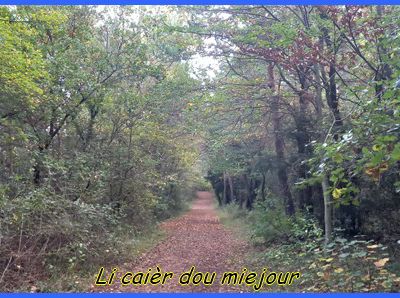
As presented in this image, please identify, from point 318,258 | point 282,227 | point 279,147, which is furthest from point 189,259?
point 279,147

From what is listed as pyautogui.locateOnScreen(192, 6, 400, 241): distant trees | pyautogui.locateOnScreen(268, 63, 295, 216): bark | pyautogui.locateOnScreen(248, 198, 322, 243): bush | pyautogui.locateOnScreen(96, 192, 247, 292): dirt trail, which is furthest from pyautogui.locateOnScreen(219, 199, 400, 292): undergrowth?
pyautogui.locateOnScreen(268, 63, 295, 216): bark

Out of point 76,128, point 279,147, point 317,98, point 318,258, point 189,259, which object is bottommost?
point 189,259

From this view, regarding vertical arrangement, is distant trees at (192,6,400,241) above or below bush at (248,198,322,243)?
above

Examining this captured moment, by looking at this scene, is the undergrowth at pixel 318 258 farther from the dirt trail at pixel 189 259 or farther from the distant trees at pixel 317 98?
the distant trees at pixel 317 98

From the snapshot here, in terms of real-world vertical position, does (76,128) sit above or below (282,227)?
above

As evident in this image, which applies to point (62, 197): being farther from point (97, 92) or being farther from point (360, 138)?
point (360, 138)

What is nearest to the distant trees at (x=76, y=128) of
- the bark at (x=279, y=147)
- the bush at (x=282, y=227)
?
the bark at (x=279, y=147)

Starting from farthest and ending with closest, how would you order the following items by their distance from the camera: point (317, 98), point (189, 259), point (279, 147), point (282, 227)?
point (279, 147)
point (282, 227)
point (317, 98)
point (189, 259)

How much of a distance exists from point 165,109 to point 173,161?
920cm

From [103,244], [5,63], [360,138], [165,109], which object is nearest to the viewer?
[360,138]

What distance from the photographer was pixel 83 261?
9.19m

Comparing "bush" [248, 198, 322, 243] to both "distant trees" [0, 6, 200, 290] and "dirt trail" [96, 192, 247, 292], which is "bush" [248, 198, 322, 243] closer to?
"dirt trail" [96, 192, 247, 292]

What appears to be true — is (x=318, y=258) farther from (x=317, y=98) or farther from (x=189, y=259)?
(x=317, y=98)

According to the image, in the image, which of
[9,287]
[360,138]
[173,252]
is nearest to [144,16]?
[173,252]
